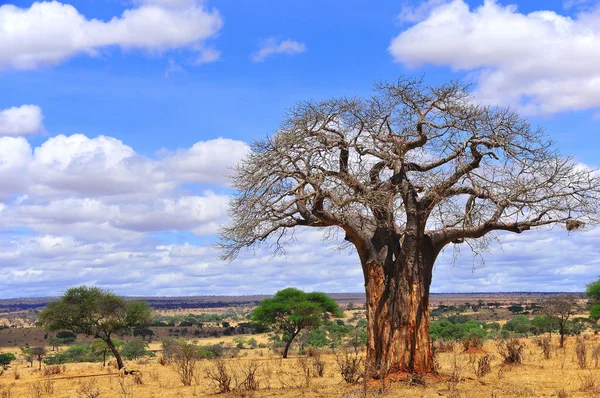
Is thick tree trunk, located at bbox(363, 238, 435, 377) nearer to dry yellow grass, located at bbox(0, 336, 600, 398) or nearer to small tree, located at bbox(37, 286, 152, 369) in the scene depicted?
dry yellow grass, located at bbox(0, 336, 600, 398)

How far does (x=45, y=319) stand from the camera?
94.5 ft

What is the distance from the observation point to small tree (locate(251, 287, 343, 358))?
33.0 meters

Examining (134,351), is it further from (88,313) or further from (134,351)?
(88,313)

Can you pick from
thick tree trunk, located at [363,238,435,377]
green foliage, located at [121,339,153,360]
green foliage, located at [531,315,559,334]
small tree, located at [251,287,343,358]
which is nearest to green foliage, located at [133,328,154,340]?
green foliage, located at [121,339,153,360]

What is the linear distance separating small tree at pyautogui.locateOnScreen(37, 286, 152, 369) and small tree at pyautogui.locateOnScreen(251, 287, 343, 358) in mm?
6816

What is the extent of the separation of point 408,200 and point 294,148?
2656 millimetres

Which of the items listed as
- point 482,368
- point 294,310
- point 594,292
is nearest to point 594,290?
point 594,292

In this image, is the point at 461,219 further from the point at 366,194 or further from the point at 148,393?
the point at 148,393

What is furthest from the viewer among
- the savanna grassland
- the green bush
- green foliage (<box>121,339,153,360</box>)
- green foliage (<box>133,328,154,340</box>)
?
green foliage (<box>133,328,154,340</box>)

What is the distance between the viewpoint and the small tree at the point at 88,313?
2828 cm

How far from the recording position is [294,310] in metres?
33.3

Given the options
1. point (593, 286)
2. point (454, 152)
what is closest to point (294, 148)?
point (454, 152)

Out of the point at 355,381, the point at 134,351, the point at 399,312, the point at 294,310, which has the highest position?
the point at 399,312

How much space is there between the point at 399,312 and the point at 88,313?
1737 centimetres
